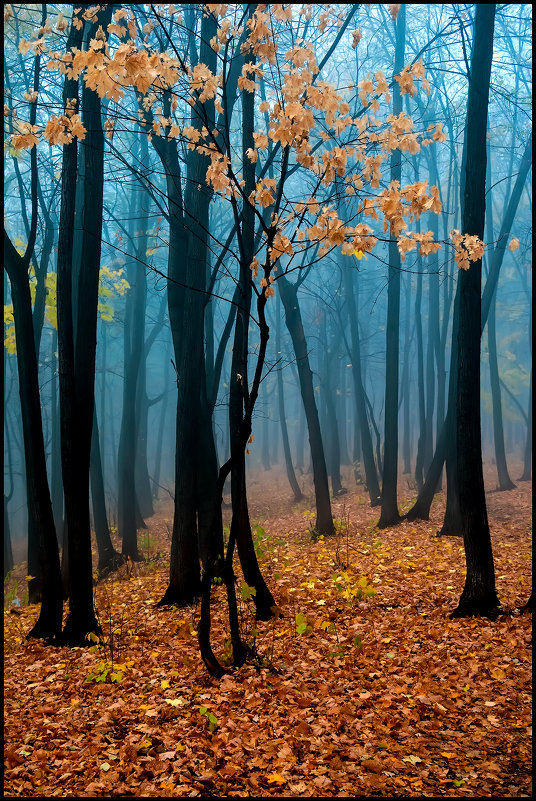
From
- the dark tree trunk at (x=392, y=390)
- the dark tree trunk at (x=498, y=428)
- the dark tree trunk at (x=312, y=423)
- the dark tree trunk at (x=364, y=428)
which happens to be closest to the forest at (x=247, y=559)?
the dark tree trunk at (x=392, y=390)

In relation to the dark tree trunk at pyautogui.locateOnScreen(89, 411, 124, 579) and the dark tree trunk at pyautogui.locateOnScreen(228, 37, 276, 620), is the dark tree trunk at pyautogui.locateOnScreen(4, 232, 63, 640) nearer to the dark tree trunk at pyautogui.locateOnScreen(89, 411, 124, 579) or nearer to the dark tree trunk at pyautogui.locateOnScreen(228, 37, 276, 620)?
the dark tree trunk at pyautogui.locateOnScreen(228, 37, 276, 620)

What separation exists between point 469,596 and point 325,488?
5.32 m

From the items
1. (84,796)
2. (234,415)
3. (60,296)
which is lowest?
(84,796)

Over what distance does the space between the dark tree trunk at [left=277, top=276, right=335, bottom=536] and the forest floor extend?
3.52 metres

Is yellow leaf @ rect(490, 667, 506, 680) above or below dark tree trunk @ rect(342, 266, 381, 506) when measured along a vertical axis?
below

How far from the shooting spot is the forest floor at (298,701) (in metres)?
3.42

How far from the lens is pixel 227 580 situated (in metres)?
4.61

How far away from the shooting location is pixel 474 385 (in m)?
5.76

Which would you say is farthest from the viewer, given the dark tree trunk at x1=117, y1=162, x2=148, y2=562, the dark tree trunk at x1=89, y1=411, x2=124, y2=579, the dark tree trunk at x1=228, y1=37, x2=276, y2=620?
the dark tree trunk at x1=117, y1=162, x2=148, y2=562

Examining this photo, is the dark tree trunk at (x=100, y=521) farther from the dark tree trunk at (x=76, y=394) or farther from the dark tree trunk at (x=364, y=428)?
the dark tree trunk at (x=364, y=428)

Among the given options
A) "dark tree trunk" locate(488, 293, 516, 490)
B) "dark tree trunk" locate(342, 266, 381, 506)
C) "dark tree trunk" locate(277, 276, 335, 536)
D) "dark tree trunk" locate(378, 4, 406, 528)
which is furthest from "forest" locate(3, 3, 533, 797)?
"dark tree trunk" locate(488, 293, 516, 490)

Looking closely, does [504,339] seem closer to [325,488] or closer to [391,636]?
[325,488]

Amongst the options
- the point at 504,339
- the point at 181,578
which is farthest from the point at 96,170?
the point at 504,339

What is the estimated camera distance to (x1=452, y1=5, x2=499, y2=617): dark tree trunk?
568 centimetres
